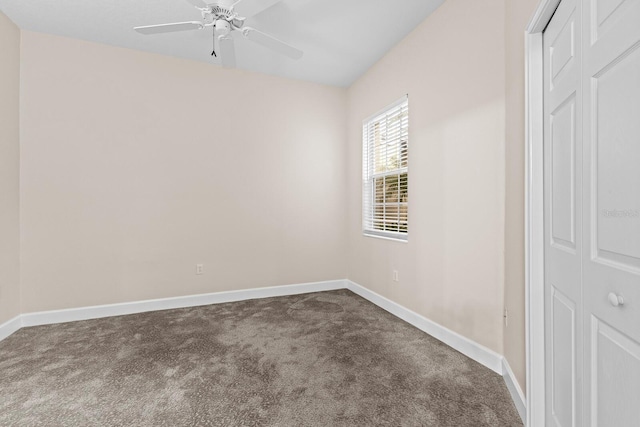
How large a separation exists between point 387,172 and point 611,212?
258 cm

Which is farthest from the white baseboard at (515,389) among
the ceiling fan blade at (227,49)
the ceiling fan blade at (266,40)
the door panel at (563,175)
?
the ceiling fan blade at (227,49)

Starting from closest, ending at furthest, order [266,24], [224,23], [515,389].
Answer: [515,389]
[224,23]
[266,24]

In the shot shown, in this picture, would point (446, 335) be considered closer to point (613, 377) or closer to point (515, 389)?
point (515, 389)

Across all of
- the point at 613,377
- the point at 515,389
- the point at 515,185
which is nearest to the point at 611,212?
the point at 613,377

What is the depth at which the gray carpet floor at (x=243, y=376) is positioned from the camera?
1.64 meters

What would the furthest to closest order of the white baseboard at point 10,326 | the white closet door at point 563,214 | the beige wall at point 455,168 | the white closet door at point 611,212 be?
the white baseboard at point 10,326 < the beige wall at point 455,168 < the white closet door at point 563,214 < the white closet door at point 611,212

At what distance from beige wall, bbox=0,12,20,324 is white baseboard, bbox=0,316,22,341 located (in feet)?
0.13

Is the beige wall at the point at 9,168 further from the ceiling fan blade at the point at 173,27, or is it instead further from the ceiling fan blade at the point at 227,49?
the ceiling fan blade at the point at 227,49

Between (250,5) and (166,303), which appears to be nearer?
(250,5)

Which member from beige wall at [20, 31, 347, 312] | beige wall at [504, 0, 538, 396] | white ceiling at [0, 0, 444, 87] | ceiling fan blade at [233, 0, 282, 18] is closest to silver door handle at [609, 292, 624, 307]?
beige wall at [504, 0, 538, 396]

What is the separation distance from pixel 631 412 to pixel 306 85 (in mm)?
4125

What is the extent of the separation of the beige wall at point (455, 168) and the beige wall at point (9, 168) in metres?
3.66

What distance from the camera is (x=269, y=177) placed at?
Result: 154 inches

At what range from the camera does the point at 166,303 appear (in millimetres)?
3430
